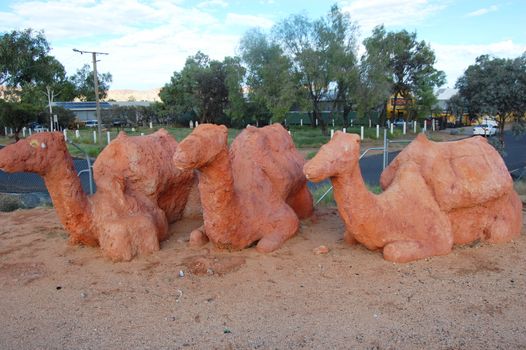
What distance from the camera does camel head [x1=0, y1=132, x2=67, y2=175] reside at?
5414 mm

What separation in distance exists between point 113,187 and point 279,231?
237 cm

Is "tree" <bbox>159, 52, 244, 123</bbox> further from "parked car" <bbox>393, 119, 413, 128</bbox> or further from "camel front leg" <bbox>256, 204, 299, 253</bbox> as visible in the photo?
"camel front leg" <bbox>256, 204, 299, 253</bbox>

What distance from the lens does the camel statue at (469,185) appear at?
5.89 m

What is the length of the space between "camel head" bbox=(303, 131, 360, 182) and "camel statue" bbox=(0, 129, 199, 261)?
2461 mm

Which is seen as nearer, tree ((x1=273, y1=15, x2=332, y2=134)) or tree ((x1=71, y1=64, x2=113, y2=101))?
tree ((x1=273, y1=15, x2=332, y2=134))

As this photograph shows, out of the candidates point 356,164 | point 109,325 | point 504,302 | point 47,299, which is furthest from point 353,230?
point 47,299

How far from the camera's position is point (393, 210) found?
5.75 m

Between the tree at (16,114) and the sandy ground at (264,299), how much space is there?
88.2 feet

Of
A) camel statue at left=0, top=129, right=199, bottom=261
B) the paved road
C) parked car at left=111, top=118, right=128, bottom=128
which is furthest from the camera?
parked car at left=111, top=118, right=128, bottom=128

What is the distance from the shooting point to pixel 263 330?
4.25 m

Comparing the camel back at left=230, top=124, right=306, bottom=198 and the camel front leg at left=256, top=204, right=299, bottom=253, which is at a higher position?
the camel back at left=230, top=124, right=306, bottom=198

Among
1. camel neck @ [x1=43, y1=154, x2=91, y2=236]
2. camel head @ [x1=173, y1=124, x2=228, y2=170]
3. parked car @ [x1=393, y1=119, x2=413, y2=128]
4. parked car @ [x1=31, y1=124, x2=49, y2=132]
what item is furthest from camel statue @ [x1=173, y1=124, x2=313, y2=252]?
parked car @ [x1=31, y1=124, x2=49, y2=132]

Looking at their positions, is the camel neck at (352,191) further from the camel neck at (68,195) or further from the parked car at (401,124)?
the parked car at (401,124)

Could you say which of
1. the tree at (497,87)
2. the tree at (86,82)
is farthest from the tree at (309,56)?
the tree at (86,82)
